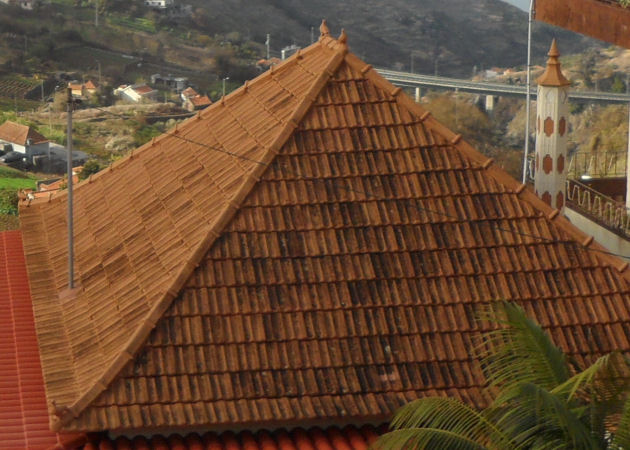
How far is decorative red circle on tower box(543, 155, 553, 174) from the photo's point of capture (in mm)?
18688

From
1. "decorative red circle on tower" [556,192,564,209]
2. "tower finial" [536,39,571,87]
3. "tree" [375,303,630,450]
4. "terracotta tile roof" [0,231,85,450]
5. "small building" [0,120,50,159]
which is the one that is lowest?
"small building" [0,120,50,159]

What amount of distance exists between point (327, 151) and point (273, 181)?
31.1 inches

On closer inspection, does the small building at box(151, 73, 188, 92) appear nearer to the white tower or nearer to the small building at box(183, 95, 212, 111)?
the small building at box(183, 95, 212, 111)

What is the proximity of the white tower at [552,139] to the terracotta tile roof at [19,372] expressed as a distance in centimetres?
774

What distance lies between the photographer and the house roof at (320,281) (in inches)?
511

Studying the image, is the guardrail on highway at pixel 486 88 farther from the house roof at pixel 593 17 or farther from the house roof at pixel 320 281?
the house roof at pixel 320 281

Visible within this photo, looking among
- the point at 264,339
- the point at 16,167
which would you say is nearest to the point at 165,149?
the point at 264,339

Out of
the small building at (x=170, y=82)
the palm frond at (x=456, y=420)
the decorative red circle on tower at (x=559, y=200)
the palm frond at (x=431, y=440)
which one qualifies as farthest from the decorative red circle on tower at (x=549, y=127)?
the small building at (x=170, y=82)

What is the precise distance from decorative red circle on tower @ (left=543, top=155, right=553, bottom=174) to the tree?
7270mm

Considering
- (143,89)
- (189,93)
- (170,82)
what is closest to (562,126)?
(189,93)

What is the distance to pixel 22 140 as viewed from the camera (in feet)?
285

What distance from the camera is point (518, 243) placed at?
47.4ft

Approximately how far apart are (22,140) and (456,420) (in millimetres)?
79115

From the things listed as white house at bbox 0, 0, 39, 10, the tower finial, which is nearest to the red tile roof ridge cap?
the tower finial
